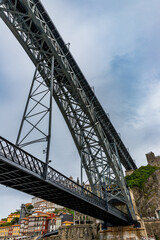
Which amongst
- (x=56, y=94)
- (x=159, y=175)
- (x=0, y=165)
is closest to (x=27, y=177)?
(x=0, y=165)

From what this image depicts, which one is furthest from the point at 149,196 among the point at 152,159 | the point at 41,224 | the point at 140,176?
the point at 41,224

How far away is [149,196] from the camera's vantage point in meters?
31.1

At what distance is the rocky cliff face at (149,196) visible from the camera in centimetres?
2931

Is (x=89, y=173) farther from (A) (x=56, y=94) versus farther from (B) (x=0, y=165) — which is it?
(B) (x=0, y=165)

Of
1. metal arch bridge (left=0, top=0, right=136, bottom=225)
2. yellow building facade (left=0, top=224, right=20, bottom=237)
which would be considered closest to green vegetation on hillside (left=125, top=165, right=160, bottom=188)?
metal arch bridge (left=0, top=0, right=136, bottom=225)

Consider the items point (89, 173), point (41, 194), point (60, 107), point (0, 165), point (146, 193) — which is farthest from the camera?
point (146, 193)

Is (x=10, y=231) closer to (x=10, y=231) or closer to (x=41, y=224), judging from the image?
(x=10, y=231)

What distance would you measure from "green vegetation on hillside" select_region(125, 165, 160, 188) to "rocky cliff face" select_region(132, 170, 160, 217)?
63cm

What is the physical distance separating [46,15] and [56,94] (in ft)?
21.3

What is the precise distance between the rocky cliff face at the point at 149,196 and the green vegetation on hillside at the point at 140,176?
629 millimetres

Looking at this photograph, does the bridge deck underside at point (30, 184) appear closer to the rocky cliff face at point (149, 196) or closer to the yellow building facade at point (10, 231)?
the rocky cliff face at point (149, 196)

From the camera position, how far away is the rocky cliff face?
2931 cm

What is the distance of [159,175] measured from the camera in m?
33.5

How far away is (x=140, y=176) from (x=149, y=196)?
4.28 metres
